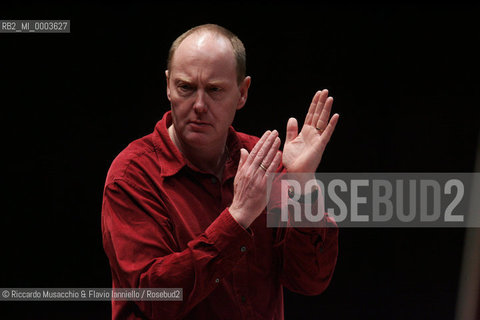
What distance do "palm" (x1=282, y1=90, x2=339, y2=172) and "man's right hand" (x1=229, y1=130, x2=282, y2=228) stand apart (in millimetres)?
162

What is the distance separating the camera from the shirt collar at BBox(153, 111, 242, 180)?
190 centimetres

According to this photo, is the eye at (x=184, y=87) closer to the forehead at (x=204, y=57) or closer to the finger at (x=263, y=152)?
the forehead at (x=204, y=57)

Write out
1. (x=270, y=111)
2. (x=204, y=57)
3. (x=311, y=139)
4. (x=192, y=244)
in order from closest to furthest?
(x=192, y=244) → (x=204, y=57) → (x=311, y=139) → (x=270, y=111)

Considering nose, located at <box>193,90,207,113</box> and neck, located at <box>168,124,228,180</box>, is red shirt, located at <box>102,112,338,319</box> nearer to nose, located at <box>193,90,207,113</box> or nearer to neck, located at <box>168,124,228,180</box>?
neck, located at <box>168,124,228,180</box>

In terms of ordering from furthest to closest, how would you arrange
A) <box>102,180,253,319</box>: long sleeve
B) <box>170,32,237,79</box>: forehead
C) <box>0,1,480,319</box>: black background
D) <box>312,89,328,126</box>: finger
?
<box>0,1,480,319</box>: black background < <box>312,89,328,126</box>: finger < <box>170,32,237,79</box>: forehead < <box>102,180,253,319</box>: long sleeve

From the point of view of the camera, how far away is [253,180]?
174 centimetres

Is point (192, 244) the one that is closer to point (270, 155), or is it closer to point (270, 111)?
point (270, 155)

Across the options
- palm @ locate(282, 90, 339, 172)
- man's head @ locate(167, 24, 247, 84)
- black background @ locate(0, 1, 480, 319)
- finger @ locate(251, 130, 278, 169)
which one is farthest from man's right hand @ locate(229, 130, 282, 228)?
black background @ locate(0, 1, 480, 319)

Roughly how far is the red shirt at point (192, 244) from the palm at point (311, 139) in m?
0.18

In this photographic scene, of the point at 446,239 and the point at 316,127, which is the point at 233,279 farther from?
the point at 446,239

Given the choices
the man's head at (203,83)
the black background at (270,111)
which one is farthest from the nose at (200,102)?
the black background at (270,111)

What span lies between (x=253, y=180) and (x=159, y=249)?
31cm

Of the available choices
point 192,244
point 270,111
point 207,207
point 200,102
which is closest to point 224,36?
point 200,102

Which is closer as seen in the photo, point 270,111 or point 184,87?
point 184,87
